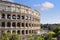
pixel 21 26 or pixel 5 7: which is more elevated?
pixel 5 7

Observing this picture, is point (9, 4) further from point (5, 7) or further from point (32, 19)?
point (32, 19)

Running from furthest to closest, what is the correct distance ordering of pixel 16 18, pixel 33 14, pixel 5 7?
pixel 33 14 → pixel 16 18 → pixel 5 7

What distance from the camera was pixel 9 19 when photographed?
195 feet

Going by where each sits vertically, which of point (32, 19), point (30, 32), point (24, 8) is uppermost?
point (24, 8)

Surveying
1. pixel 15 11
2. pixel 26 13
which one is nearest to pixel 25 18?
pixel 26 13

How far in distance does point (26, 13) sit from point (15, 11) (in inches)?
223

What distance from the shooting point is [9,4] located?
5759 cm

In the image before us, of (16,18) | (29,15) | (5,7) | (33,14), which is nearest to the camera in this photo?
(5,7)

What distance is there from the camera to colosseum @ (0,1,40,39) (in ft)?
190

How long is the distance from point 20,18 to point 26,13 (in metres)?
3.37

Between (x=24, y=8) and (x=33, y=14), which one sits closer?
(x=24, y=8)

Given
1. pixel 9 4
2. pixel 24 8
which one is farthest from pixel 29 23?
pixel 9 4

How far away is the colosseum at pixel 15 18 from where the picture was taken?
57.8 m

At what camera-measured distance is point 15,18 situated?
6125cm
